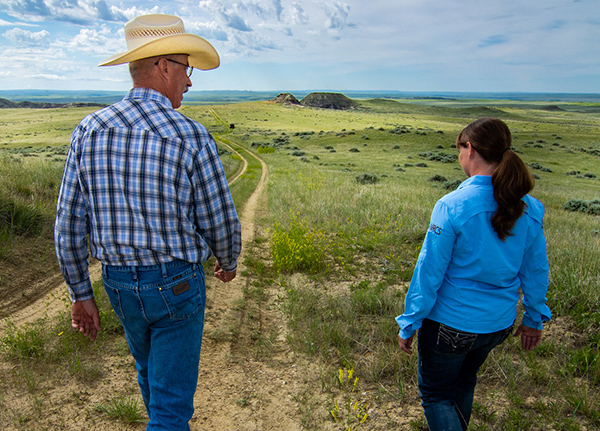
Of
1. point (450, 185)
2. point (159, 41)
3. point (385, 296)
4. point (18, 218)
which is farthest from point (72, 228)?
point (450, 185)

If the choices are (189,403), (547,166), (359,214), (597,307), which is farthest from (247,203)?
(547,166)

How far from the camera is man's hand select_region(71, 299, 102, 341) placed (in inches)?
94.3

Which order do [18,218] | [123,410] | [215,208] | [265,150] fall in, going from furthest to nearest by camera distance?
[265,150], [18,218], [123,410], [215,208]

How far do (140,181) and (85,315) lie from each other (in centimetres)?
109

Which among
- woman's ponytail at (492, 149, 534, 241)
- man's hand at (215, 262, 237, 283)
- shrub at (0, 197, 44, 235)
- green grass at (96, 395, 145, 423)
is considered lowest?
green grass at (96, 395, 145, 423)

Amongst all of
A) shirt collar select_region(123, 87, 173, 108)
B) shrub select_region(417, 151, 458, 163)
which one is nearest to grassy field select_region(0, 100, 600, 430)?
shirt collar select_region(123, 87, 173, 108)

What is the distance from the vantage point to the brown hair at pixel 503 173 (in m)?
2.14

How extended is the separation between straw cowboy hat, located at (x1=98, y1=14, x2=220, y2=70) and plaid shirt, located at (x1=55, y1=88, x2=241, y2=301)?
23cm

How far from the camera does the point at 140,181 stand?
199cm

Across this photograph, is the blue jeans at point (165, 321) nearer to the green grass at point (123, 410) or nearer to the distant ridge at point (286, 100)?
the green grass at point (123, 410)

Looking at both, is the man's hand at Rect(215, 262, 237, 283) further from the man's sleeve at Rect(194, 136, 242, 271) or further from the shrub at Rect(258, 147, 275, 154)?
the shrub at Rect(258, 147, 275, 154)

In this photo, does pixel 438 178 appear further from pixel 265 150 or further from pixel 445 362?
pixel 445 362

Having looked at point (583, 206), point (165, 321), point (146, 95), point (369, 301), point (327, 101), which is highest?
point (327, 101)

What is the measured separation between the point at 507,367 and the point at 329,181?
12.7 m
